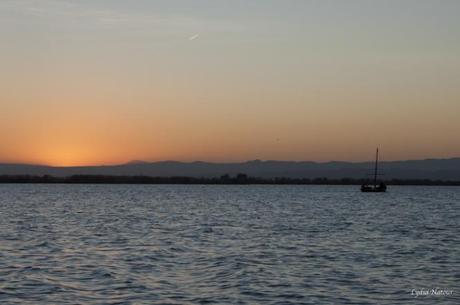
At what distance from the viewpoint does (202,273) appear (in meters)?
33.4

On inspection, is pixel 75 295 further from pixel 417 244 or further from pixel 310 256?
pixel 417 244

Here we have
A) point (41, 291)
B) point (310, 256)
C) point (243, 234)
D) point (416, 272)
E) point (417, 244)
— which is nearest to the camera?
point (41, 291)

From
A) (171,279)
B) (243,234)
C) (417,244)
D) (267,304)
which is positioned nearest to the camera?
(267,304)

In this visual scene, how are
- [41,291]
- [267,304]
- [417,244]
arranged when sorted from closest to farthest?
[267,304]
[41,291]
[417,244]

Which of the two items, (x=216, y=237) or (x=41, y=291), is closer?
(x=41, y=291)

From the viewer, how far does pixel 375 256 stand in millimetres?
41438

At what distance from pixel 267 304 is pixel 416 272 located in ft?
36.7

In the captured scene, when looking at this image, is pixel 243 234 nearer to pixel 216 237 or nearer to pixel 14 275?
pixel 216 237

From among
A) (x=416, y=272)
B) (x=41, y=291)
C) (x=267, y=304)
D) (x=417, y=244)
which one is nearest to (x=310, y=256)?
(x=416, y=272)

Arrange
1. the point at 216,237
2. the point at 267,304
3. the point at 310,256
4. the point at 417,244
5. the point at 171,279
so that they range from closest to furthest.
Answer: the point at 267,304
the point at 171,279
the point at 310,256
the point at 417,244
the point at 216,237

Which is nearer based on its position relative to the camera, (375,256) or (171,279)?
(171,279)

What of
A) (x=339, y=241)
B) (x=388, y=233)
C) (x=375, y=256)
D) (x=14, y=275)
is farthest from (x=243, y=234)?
(x=14, y=275)

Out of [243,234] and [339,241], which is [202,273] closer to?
[339,241]

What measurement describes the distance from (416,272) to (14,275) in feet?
61.6
